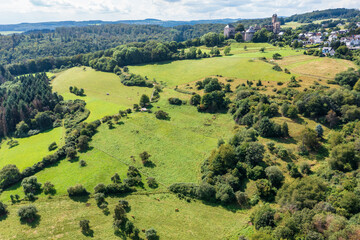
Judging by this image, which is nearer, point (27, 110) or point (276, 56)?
point (27, 110)

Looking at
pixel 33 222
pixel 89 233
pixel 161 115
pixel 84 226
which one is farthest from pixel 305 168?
pixel 33 222

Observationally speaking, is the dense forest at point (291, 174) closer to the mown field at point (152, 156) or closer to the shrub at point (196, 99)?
the mown field at point (152, 156)

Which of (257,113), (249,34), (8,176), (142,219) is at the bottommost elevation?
(142,219)

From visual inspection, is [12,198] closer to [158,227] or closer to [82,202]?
[82,202]

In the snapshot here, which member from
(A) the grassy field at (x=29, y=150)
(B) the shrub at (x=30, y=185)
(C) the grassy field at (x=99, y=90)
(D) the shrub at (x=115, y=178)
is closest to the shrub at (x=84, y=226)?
(D) the shrub at (x=115, y=178)

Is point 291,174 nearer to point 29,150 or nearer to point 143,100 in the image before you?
point 143,100

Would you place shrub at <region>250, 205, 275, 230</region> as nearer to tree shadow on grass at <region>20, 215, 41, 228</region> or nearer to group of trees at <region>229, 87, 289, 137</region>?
group of trees at <region>229, 87, 289, 137</region>

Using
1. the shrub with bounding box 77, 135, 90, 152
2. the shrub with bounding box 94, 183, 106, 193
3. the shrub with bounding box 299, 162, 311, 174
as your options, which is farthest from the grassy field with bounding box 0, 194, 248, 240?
the shrub with bounding box 77, 135, 90, 152
